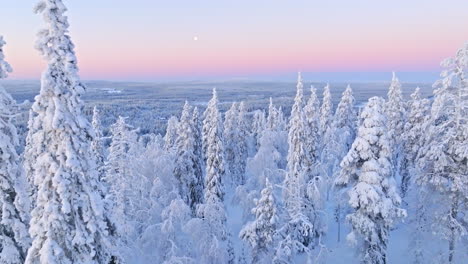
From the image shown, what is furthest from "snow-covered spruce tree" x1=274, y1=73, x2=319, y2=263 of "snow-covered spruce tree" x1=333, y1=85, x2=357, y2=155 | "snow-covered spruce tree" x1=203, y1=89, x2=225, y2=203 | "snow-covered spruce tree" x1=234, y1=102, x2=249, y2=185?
"snow-covered spruce tree" x1=234, y1=102, x2=249, y2=185

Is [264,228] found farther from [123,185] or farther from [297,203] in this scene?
[123,185]

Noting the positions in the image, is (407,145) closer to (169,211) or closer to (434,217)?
(434,217)

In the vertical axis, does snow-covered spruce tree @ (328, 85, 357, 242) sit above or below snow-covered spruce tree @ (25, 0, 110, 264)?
below

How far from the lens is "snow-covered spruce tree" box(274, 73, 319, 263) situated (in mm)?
20250

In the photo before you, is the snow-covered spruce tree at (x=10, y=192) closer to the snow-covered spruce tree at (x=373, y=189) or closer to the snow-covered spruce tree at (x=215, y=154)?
the snow-covered spruce tree at (x=373, y=189)

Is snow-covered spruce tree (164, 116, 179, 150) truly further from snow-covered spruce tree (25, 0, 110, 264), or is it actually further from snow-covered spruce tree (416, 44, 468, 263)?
snow-covered spruce tree (25, 0, 110, 264)

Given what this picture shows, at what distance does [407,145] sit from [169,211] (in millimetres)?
24676

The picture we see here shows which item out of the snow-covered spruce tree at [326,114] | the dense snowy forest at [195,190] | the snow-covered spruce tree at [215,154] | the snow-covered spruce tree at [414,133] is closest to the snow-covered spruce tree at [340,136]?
the dense snowy forest at [195,190]

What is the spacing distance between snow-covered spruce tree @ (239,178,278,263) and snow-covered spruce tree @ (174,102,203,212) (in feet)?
49.0

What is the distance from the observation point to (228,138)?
5144 centimetres

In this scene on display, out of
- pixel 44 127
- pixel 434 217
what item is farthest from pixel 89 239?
pixel 434 217

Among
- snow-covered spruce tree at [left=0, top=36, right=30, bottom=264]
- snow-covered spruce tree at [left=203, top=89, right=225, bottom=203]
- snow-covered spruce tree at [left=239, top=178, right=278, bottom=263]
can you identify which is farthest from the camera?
snow-covered spruce tree at [left=203, top=89, right=225, bottom=203]

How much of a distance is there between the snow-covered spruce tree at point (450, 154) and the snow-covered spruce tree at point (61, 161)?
52.5 feet

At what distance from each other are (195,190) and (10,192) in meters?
25.1
